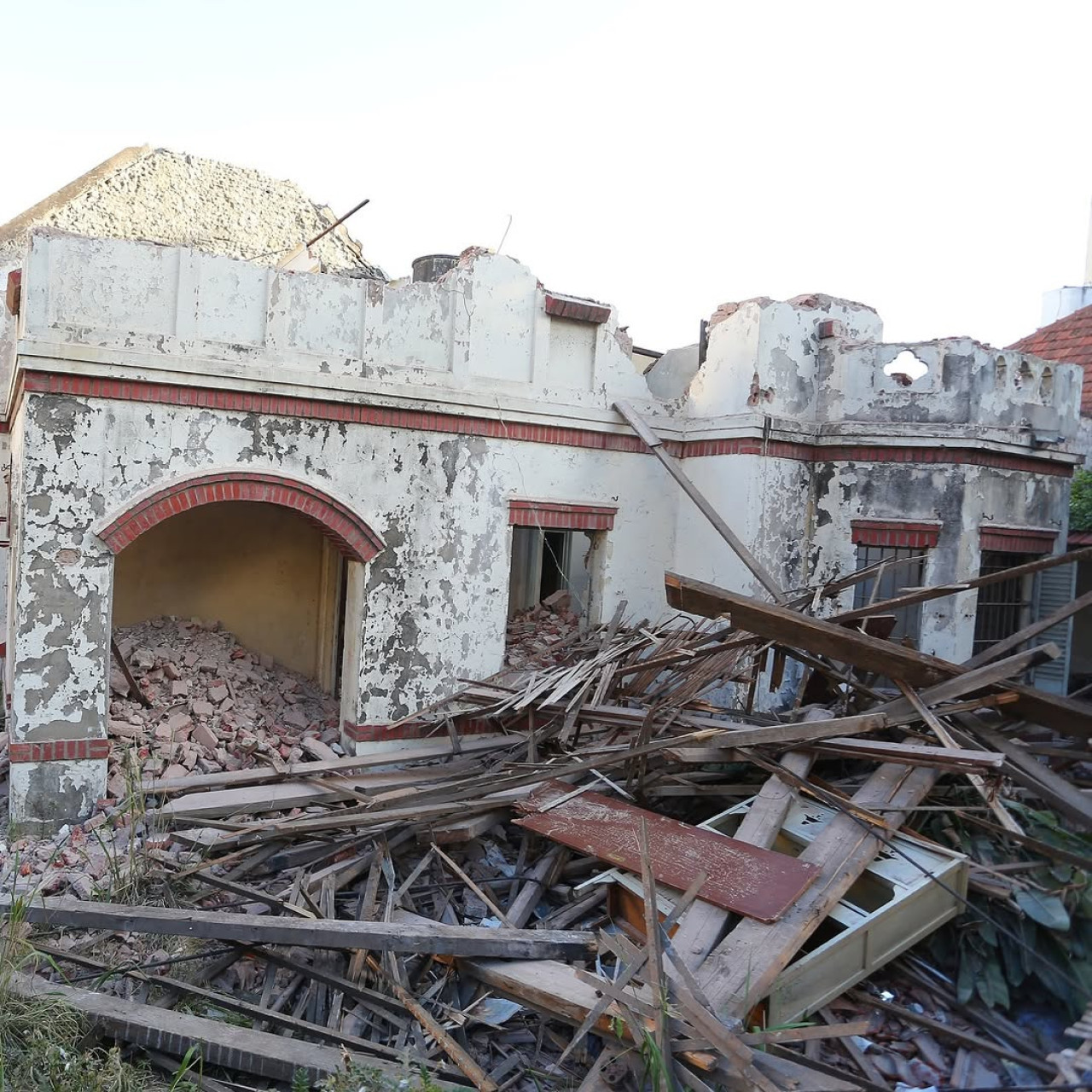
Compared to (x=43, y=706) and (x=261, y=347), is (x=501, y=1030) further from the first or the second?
(x=261, y=347)

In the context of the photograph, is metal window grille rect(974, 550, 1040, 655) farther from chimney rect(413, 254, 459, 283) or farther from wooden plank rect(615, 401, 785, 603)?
chimney rect(413, 254, 459, 283)

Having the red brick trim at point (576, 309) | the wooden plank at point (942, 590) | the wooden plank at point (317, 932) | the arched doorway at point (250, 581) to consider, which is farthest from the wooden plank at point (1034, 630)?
the arched doorway at point (250, 581)

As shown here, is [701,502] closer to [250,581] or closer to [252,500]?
[252,500]

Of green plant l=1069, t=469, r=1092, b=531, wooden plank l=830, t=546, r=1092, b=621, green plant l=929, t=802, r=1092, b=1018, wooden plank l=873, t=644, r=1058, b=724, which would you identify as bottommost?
green plant l=929, t=802, r=1092, b=1018

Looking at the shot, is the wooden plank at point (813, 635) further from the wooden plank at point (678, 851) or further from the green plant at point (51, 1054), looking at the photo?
the green plant at point (51, 1054)

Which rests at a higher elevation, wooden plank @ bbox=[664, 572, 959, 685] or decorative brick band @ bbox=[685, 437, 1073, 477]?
decorative brick band @ bbox=[685, 437, 1073, 477]

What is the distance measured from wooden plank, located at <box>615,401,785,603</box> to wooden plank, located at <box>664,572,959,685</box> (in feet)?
8.87

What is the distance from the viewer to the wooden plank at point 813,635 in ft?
18.2

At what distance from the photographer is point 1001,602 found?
33.6 ft

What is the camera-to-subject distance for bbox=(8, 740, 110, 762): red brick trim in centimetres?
702

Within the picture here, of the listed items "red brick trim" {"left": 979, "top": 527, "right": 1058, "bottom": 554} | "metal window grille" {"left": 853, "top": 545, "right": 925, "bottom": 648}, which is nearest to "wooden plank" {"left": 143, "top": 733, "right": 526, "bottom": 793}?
"metal window grille" {"left": 853, "top": 545, "right": 925, "bottom": 648}

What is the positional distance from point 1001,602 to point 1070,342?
583cm

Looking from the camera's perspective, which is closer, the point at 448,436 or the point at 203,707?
the point at 203,707

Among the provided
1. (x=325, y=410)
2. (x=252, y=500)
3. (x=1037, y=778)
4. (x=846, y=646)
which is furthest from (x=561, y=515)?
(x=1037, y=778)
